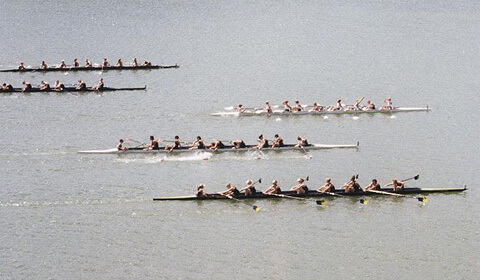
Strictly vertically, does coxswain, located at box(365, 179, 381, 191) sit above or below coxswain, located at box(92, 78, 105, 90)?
below

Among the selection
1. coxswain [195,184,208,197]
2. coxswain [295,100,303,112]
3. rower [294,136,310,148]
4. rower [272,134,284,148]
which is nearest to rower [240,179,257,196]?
coxswain [195,184,208,197]

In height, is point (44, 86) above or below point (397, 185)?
above

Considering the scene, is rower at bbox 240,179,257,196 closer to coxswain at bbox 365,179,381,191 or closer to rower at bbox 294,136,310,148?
coxswain at bbox 365,179,381,191

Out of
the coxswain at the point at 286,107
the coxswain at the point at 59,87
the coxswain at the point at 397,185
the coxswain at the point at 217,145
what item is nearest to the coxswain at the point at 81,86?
the coxswain at the point at 59,87

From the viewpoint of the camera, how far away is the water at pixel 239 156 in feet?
100

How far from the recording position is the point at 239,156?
41.3 meters

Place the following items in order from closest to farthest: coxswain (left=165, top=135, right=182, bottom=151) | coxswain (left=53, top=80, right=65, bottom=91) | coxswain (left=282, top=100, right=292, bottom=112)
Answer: coxswain (left=165, top=135, right=182, bottom=151) → coxswain (left=282, top=100, right=292, bottom=112) → coxswain (left=53, top=80, right=65, bottom=91)

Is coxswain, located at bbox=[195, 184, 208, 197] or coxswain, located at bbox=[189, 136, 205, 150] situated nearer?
coxswain, located at bbox=[195, 184, 208, 197]

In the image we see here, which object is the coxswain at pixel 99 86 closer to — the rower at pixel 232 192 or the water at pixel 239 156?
the water at pixel 239 156

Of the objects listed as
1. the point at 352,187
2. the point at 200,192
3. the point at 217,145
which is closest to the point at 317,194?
the point at 352,187

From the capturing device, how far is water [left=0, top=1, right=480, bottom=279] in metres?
30.6

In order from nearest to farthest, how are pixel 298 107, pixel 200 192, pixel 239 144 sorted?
1. pixel 200 192
2. pixel 239 144
3. pixel 298 107

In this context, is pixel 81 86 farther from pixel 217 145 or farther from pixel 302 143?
pixel 302 143

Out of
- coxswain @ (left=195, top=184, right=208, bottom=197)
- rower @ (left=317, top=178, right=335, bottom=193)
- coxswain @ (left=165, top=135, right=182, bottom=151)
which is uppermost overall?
coxswain @ (left=165, top=135, right=182, bottom=151)
